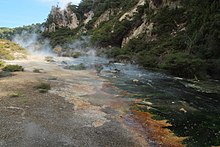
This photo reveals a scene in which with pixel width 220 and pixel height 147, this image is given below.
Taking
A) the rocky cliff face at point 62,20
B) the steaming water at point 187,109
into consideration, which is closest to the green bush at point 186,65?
the steaming water at point 187,109

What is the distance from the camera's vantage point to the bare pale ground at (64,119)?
14.6 metres

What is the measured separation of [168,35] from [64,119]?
59.5 metres

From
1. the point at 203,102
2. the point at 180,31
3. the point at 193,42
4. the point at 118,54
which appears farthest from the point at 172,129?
the point at 118,54

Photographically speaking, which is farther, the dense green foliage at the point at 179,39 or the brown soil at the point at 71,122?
the dense green foliage at the point at 179,39

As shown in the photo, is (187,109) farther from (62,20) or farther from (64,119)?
(62,20)

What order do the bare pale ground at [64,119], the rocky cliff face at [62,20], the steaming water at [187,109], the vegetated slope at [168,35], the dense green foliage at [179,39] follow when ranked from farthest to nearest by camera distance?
the rocky cliff face at [62,20] → the vegetated slope at [168,35] → the dense green foliage at [179,39] → the steaming water at [187,109] → the bare pale ground at [64,119]

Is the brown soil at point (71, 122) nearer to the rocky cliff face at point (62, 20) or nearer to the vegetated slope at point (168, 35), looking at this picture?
the vegetated slope at point (168, 35)

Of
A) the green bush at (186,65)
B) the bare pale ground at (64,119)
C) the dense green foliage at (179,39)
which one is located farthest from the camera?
the dense green foliage at (179,39)

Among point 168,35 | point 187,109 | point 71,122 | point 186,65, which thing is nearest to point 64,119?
point 71,122

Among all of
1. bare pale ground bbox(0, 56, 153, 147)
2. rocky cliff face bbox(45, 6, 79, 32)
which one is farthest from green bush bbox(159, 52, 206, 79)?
rocky cliff face bbox(45, 6, 79, 32)

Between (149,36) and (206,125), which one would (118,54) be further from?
(206,125)

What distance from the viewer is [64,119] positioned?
18078 mm

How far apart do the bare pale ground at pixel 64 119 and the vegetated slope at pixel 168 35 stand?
2452cm

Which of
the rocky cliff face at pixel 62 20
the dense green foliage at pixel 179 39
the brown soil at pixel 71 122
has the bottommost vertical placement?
the brown soil at pixel 71 122
